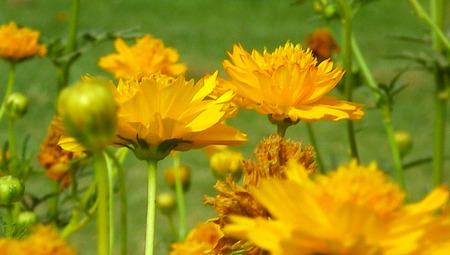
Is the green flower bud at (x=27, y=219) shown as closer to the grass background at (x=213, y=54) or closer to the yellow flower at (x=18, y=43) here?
the yellow flower at (x=18, y=43)

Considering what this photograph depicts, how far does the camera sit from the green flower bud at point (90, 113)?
13.9 inches

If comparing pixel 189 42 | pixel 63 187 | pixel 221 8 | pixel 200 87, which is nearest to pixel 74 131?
pixel 200 87

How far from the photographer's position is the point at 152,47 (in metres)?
0.91

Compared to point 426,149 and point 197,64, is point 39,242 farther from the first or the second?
point 197,64

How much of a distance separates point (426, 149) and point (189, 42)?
146 centimetres

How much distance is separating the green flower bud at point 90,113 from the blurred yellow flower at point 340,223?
0.22 feet

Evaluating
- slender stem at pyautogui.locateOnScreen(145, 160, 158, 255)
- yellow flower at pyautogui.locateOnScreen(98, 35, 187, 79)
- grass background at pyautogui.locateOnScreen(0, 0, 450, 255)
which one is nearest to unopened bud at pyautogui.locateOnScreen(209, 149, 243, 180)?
yellow flower at pyautogui.locateOnScreen(98, 35, 187, 79)

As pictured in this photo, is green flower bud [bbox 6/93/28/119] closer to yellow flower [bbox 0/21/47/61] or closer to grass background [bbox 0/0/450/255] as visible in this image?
yellow flower [bbox 0/21/47/61]

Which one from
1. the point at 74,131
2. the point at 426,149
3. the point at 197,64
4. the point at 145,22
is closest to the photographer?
the point at 74,131

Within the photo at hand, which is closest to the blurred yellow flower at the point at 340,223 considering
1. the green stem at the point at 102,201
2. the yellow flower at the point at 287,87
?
the green stem at the point at 102,201

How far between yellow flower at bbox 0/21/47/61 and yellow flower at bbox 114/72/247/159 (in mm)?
560

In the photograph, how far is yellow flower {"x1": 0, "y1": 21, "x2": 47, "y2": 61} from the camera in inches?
41.7

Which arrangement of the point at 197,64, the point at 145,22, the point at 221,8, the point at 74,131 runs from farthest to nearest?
→ 1. the point at 221,8
2. the point at 145,22
3. the point at 197,64
4. the point at 74,131

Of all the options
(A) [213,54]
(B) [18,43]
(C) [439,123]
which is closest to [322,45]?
(C) [439,123]
